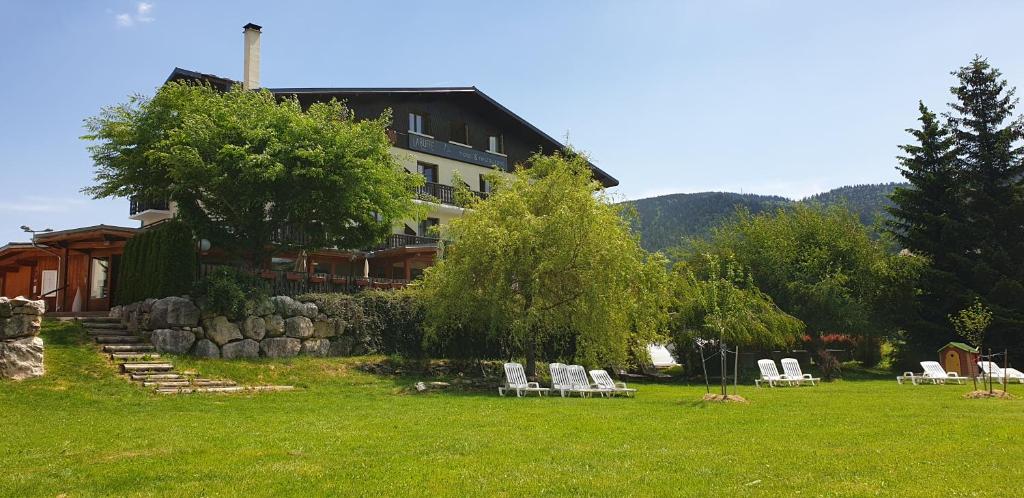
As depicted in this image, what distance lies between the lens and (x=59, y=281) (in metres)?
23.9

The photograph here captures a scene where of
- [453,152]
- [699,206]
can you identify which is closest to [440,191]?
[453,152]

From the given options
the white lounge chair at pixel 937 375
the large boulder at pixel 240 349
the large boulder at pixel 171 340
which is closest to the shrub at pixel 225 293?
the large boulder at pixel 240 349

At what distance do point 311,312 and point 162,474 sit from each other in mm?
13520

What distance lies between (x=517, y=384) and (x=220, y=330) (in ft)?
25.1

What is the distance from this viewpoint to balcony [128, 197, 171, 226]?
30.8 metres

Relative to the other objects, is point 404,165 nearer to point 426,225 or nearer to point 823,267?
point 426,225

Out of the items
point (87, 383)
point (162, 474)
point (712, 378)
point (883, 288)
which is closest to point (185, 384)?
point (87, 383)

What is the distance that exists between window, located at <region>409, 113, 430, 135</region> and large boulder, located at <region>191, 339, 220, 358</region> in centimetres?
1649

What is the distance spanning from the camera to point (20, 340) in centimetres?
1503

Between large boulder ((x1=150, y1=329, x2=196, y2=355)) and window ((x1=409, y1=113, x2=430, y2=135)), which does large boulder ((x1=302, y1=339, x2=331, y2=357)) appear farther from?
window ((x1=409, y1=113, x2=430, y2=135))

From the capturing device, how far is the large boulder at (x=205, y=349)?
722 inches

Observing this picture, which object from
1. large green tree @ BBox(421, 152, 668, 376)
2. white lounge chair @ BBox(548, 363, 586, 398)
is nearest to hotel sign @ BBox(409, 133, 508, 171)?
large green tree @ BBox(421, 152, 668, 376)

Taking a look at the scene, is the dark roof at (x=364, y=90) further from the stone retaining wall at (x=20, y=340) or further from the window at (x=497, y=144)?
the stone retaining wall at (x=20, y=340)

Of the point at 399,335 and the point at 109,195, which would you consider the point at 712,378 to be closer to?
the point at 399,335
